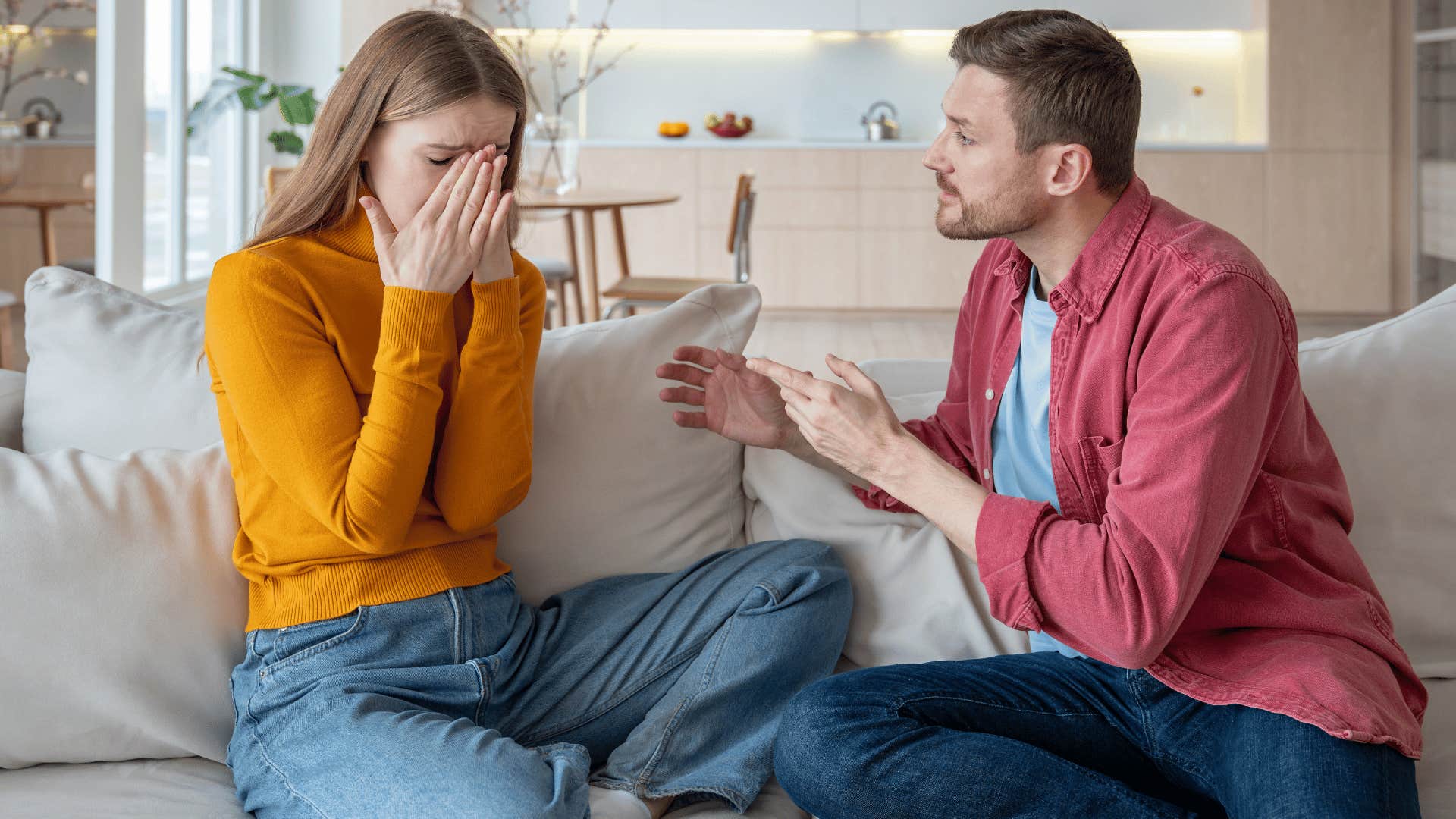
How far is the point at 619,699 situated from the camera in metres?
1.51

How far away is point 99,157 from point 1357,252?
20.6 ft

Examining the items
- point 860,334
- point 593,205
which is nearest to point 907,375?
point 593,205

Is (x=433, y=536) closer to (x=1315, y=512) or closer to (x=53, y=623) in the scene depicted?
(x=53, y=623)

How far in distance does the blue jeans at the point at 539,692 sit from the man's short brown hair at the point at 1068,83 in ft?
1.95

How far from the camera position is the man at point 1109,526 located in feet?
4.18

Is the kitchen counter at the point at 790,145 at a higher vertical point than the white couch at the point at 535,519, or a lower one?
higher

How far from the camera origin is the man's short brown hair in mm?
1471

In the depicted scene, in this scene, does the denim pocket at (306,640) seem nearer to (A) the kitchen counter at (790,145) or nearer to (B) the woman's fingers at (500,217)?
(B) the woman's fingers at (500,217)

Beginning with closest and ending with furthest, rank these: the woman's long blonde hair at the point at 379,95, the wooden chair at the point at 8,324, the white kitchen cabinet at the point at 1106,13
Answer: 1. the woman's long blonde hair at the point at 379,95
2. the wooden chair at the point at 8,324
3. the white kitchen cabinet at the point at 1106,13

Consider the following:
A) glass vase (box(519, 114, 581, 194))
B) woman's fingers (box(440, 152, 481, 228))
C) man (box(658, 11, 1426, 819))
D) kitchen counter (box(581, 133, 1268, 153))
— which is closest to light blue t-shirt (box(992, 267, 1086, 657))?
man (box(658, 11, 1426, 819))

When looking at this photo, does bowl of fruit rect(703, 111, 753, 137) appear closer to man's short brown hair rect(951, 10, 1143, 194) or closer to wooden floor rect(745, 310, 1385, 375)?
wooden floor rect(745, 310, 1385, 375)

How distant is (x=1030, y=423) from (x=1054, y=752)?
0.39 metres

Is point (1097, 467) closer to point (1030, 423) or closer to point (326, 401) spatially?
point (1030, 423)

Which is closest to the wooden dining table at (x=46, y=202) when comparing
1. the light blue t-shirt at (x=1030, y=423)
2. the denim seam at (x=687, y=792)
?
the denim seam at (x=687, y=792)
